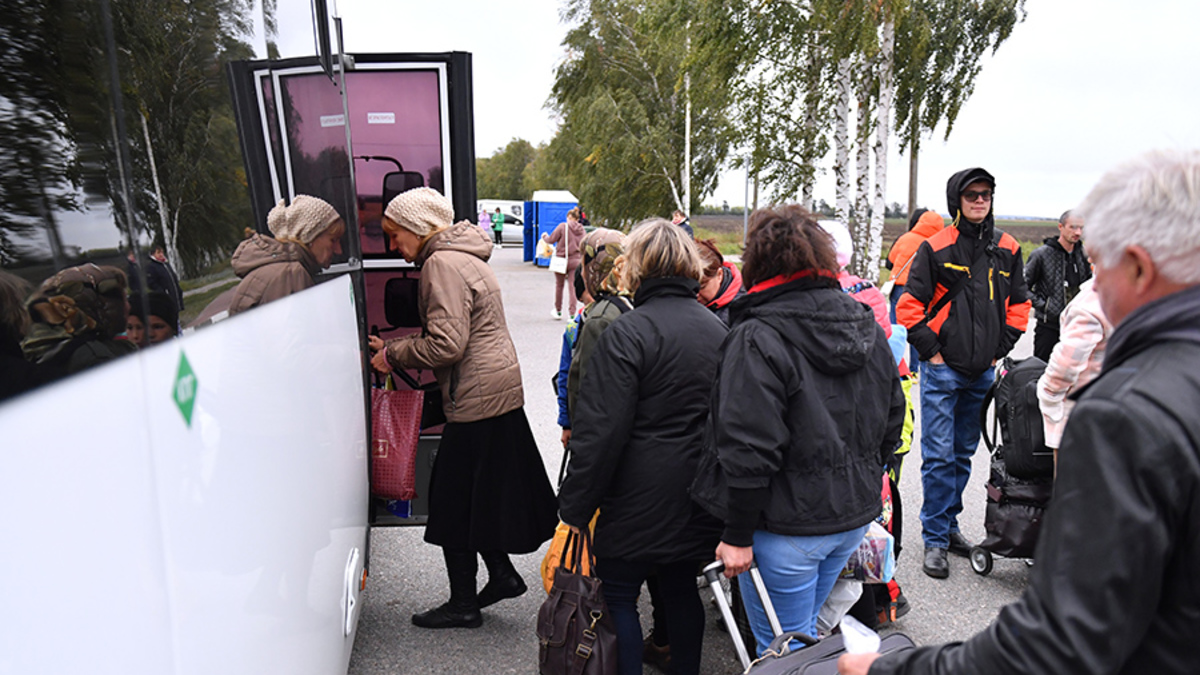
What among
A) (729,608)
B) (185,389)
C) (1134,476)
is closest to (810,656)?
(729,608)

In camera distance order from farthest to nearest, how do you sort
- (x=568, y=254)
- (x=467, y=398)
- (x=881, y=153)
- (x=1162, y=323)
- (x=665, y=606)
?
(x=881, y=153), (x=568, y=254), (x=467, y=398), (x=665, y=606), (x=1162, y=323)

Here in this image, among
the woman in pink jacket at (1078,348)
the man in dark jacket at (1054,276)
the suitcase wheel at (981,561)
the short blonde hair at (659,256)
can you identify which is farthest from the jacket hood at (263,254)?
the man in dark jacket at (1054,276)

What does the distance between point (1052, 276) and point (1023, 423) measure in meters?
3.16

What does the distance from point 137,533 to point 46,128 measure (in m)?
0.44

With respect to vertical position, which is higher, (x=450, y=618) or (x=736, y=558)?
(x=736, y=558)

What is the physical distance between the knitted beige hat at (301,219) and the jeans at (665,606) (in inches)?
58.4

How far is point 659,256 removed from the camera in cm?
289

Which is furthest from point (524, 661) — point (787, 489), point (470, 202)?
point (470, 202)

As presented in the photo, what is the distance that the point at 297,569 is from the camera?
1829mm

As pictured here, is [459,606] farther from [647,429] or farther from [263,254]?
[263,254]

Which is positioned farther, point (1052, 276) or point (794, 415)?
point (1052, 276)

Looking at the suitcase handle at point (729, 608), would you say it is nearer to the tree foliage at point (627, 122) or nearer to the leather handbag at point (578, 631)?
the leather handbag at point (578, 631)

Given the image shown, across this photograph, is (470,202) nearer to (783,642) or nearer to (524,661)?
(524,661)

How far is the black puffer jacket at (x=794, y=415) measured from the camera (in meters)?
2.42
